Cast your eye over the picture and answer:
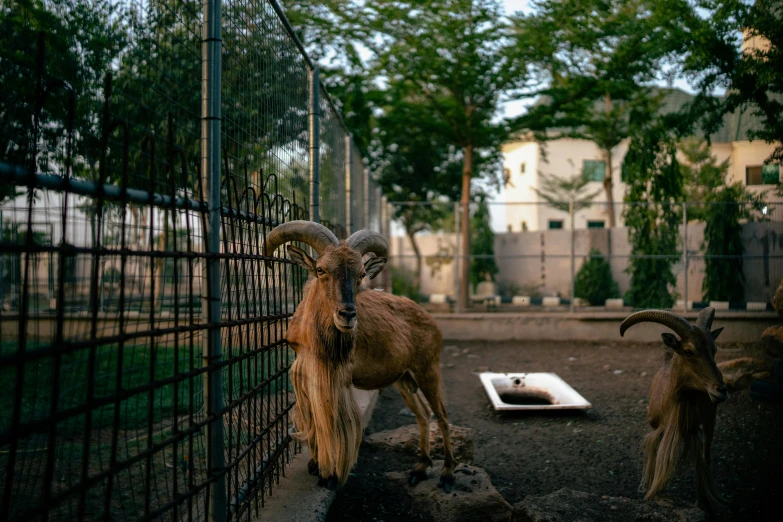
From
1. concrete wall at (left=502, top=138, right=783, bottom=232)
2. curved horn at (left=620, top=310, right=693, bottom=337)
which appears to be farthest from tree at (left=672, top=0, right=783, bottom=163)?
concrete wall at (left=502, top=138, right=783, bottom=232)

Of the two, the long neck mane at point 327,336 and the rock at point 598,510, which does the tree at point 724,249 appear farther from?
the long neck mane at point 327,336

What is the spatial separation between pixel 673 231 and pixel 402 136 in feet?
29.8

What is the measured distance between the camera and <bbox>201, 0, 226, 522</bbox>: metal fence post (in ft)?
9.21

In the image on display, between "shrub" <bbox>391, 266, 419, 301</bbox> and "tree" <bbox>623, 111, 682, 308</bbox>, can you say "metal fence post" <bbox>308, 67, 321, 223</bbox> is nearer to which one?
"tree" <bbox>623, 111, 682, 308</bbox>

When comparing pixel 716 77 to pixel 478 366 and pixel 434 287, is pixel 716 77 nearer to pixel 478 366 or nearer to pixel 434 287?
pixel 478 366

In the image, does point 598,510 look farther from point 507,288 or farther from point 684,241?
point 507,288

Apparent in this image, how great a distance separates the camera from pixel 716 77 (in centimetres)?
911

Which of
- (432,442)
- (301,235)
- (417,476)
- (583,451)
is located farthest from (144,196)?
(583,451)

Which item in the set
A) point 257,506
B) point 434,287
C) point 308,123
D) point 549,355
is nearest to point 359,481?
point 257,506

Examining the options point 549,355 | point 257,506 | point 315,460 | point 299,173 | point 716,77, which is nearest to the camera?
point 257,506

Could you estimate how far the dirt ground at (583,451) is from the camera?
483 cm

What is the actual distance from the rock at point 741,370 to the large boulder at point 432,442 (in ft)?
13.6

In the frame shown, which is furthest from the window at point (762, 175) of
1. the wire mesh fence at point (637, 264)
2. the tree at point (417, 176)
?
the tree at point (417, 176)

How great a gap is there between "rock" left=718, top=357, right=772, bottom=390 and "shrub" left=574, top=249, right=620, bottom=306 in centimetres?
593
